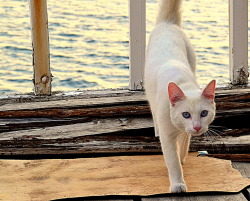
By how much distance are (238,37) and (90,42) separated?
8.63ft

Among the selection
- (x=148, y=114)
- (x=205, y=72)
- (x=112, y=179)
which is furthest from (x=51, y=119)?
(x=205, y=72)

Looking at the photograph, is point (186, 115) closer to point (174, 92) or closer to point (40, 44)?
point (174, 92)

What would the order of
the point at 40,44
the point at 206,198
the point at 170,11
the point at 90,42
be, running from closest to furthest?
the point at 206,198 → the point at 170,11 → the point at 40,44 → the point at 90,42

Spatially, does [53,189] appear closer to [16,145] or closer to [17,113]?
[16,145]

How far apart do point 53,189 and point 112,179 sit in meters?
0.30

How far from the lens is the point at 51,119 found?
3410 millimetres

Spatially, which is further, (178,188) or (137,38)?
(137,38)

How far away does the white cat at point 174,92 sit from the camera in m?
2.34

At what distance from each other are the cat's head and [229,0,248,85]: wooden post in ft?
5.01

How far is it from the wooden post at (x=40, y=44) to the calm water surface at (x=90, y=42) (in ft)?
3.98

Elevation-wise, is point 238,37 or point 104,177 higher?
point 238,37

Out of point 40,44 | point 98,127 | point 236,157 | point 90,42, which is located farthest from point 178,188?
point 90,42

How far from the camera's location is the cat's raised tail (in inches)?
121

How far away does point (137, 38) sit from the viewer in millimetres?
3693
